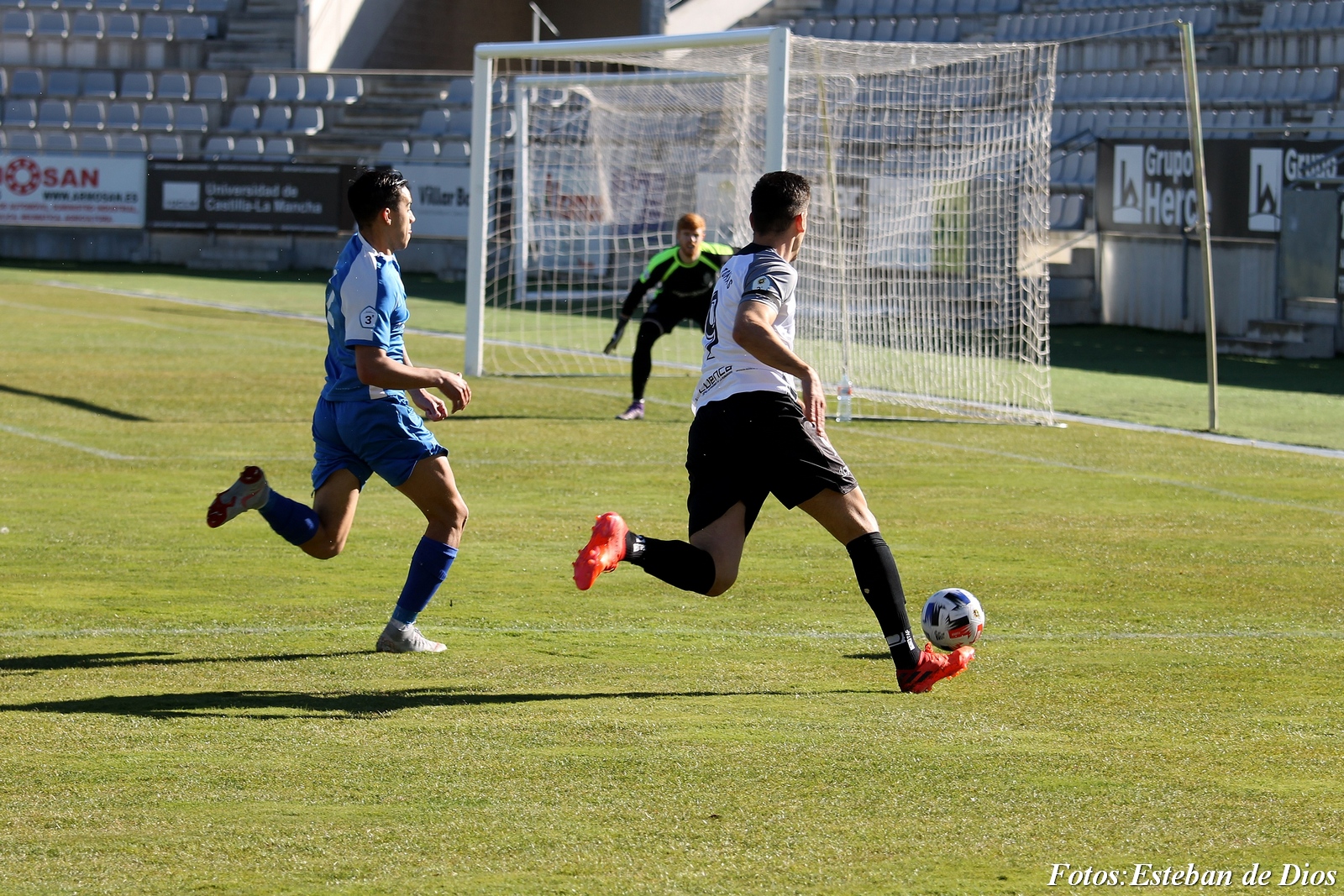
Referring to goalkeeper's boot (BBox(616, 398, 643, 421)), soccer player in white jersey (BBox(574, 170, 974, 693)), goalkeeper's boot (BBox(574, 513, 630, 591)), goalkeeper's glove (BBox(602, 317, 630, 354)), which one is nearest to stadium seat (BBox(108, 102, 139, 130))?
goalkeeper's glove (BBox(602, 317, 630, 354))

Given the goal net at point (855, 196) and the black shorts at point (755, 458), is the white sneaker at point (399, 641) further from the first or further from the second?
the goal net at point (855, 196)

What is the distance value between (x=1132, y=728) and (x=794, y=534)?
411 cm

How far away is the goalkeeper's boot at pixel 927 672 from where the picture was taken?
5793 mm

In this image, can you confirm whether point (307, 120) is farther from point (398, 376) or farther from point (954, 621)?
point (954, 621)

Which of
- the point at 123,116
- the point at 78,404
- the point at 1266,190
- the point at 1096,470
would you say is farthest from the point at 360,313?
the point at 123,116

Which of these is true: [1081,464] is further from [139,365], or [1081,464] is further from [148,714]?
[139,365]

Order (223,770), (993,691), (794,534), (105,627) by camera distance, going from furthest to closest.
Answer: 1. (794,534)
2. (105,627)
3. (993,691)
4. (223,770)

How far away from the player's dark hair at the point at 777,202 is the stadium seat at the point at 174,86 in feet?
115

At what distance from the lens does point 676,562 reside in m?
5.75

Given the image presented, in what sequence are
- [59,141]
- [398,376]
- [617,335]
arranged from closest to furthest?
[398,376] < [617,335] < [59,141]

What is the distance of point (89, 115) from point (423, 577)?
3472 cm

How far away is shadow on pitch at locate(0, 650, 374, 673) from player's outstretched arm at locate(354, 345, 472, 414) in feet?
3.65

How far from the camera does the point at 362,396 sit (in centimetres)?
632

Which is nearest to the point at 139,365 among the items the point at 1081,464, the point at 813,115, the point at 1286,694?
the point at 813,115
